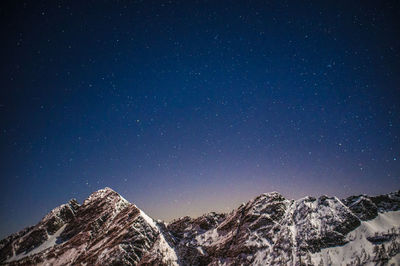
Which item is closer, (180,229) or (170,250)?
(170,250)

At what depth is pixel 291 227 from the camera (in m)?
97.7

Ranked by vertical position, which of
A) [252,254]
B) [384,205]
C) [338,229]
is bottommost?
[252,254]

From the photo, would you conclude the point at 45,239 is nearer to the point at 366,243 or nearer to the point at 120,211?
the point at 120,211

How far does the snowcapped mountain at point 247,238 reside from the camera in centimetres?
8612

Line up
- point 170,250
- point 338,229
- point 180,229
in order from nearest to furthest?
point 338,229 → point 170,250 → point 180,229

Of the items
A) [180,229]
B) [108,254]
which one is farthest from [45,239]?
[180,229]

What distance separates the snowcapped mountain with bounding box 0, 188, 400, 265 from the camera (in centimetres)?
8612

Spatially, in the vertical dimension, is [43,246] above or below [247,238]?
above

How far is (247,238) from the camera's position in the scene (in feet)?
319

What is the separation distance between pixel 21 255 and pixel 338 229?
573 ft

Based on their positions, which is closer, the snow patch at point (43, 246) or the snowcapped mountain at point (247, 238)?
the snowcapped mountain at point (247, 238)

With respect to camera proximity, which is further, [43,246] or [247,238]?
[43,246]

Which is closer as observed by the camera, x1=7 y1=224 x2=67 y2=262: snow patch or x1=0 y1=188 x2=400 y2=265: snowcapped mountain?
x1=0 y1=188 x2=400 y2=265: snowcapped mountain

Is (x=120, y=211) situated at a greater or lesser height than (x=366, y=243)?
greater
